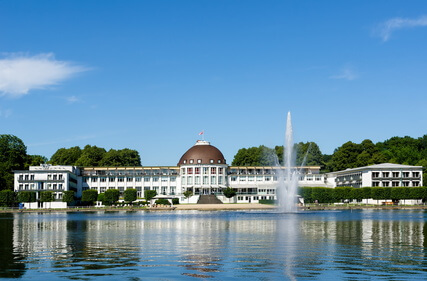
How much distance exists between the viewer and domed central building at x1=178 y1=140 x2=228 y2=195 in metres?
134

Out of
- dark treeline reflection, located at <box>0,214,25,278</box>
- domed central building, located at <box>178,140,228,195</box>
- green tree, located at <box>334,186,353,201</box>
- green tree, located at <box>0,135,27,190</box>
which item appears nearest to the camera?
dark treeline reflection, located at <box>0,214,25,278</box>

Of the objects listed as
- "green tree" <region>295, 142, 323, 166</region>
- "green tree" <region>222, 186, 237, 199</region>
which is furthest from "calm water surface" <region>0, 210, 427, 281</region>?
"green tree" <region>295, 142, 323, 166</region>

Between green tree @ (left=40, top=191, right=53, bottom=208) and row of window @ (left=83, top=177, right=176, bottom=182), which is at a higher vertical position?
row of window @ (left=83, top=177, right=176, bottom=182)

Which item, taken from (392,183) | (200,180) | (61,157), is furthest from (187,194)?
(392,183)

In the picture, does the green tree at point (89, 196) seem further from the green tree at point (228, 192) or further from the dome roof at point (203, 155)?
the green tree at point (228, 192)

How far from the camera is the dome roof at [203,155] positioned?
134875 mm

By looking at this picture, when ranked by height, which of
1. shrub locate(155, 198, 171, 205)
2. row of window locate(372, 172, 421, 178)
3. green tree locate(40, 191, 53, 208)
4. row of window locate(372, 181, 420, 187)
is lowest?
shrub locate(155, 198, 171, 205)

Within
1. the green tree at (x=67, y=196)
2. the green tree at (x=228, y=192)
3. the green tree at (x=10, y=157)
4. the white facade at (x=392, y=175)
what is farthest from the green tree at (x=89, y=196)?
the white facade at (x=392, y=175)

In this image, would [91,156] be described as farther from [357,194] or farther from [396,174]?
[396,174]

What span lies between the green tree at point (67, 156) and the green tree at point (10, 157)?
13.7 m

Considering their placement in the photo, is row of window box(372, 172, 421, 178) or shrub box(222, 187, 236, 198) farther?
shrub box(222, 187, 236, 198)

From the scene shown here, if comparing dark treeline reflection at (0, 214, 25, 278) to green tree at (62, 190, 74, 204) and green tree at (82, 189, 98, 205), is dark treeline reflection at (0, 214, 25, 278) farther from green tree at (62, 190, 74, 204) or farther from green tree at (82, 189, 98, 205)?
green tree at (82, 189, 98, 205)

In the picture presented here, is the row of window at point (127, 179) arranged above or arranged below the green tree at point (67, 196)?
above

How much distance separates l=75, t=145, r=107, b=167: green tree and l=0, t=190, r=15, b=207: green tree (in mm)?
30789
